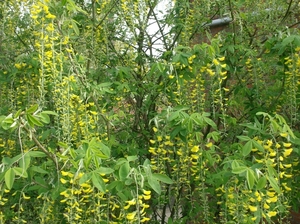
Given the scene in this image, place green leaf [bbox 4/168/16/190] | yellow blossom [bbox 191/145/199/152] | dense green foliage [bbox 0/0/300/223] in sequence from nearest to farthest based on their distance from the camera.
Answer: green leaf [bbox 4/168/16/190]
dense green foliage [bbox 0/0/300/223]
yellow blossom [bbox 191/145/199/152]

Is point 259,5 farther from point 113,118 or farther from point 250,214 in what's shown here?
point 250,214

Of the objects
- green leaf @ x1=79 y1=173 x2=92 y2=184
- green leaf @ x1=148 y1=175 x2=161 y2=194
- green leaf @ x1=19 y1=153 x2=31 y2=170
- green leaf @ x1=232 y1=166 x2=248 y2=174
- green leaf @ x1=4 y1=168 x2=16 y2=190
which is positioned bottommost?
green leaf @ x1=232 y1=166 x2=248 y2=174

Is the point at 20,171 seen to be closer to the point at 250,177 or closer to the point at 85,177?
the point at 85,177

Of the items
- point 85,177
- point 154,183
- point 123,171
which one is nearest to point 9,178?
point 85,177

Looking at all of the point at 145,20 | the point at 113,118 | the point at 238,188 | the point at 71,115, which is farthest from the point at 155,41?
the point at 238,188

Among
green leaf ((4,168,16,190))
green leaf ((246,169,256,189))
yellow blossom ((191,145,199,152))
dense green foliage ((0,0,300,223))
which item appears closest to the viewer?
green leaf ((4,168,16,190))

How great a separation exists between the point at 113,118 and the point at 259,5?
1824mm

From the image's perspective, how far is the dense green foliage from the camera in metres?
1.96

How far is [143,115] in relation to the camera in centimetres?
339

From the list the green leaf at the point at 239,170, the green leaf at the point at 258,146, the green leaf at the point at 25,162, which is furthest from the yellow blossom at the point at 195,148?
the green leaf at the point at 25,162

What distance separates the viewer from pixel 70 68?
88.6 inches

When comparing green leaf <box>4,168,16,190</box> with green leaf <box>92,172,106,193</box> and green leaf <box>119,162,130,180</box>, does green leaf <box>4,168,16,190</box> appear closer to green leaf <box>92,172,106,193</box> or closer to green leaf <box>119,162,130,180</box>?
green leaf <box>92,172,106,193</box>

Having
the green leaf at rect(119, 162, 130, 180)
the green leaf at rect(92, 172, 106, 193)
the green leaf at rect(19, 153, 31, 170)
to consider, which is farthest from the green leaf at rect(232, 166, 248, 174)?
the green leaf at rect(19, 153, 31, 170)

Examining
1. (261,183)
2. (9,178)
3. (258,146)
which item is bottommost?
(261,183)
